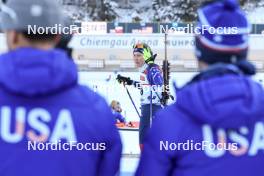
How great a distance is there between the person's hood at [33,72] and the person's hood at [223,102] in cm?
32

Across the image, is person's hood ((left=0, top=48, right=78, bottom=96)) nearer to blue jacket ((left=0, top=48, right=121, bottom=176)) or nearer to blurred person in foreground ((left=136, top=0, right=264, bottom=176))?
blue jacket ((left=0, top=48, right=121, bottom=176))

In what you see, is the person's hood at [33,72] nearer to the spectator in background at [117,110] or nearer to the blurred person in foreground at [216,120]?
the blurred person in foreground at [216,120]

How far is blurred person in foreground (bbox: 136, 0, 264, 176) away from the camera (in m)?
1.57

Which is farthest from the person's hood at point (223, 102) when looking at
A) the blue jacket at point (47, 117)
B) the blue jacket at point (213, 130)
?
the blue jacket at point (47, 117)

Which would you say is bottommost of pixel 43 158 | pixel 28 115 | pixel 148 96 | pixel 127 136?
pixel 127 136

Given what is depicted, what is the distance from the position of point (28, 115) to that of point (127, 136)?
470 cm

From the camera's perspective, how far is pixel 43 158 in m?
1.59

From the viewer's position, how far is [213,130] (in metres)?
1.60

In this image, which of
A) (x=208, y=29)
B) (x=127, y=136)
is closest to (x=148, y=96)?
(x=127, y=136)

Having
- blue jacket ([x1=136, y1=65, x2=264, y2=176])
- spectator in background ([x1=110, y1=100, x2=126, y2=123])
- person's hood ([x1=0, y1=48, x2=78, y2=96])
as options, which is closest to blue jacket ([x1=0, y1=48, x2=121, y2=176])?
person's hood ([x1=0, y1=48, x2=78, y2=96])

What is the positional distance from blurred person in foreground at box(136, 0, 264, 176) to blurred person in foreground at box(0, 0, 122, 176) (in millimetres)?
173

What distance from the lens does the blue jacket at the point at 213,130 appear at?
61.6 inches

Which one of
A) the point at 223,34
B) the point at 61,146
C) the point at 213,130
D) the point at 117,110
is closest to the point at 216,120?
the point at 213,130

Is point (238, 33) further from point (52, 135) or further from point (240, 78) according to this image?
point (52, 135)
